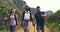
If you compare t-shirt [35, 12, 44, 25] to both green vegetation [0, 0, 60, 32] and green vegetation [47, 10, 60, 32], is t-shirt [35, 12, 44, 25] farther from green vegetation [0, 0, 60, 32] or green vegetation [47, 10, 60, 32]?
green vegetation [47, 10, 60, 32]

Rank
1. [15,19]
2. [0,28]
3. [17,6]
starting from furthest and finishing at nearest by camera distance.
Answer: [17,6]
[0,28]
[15,19]

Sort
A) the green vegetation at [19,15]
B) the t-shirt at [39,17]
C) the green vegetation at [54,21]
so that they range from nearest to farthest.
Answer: the t-shirt at [39,17] < the green vegetation at [19,15] < the green vegetation at [54,21]

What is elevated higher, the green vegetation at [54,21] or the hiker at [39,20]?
the hiker at [39,20]

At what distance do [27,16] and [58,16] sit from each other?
3241 millimetres

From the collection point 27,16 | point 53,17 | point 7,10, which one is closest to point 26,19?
point 27,16

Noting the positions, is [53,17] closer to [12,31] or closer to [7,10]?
[7,10]

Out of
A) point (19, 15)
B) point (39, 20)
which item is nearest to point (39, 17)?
point (39, 20)

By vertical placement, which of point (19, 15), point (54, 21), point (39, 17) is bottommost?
point (54, 21)

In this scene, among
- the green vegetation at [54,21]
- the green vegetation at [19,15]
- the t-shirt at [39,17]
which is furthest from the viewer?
the green vegetation at [54,21]

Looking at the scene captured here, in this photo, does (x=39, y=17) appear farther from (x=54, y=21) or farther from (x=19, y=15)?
(x=54, y=21)

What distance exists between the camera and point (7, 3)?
35.2 ft

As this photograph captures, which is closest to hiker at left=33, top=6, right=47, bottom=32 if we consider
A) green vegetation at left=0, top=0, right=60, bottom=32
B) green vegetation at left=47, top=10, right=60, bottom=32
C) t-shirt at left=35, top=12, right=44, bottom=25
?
t-shirt at left=35, top=12, right=44, bottom=25

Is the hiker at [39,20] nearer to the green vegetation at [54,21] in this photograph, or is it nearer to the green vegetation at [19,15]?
the green vegetation at [19,15]

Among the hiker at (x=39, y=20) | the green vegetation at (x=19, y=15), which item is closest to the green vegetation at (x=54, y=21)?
the green vegetation at (x=19, y=15)
